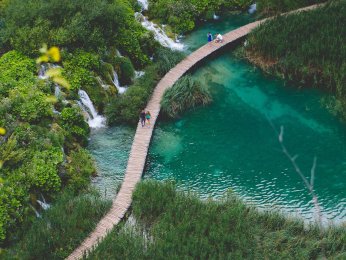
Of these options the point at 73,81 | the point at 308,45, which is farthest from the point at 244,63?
the point at 73,81

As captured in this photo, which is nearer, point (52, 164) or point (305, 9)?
point (52, 164)

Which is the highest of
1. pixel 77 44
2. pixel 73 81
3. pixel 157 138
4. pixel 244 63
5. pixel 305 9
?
pixel 305 9

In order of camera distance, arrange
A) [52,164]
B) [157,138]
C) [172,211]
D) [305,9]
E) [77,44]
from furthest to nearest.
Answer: [305,9], [77,44], [157,138], [52,164], [172,211]

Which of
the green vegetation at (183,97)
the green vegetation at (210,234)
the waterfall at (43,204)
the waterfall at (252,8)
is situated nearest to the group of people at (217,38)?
the waterfall at (252,8)

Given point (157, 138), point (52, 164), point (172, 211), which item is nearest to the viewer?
point (172, 211)

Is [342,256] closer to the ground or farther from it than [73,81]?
closer to the ground

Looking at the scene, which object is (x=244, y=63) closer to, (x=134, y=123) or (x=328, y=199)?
(x=134, y=123)

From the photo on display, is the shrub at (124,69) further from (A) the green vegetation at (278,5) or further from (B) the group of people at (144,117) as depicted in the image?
(A) the green vegetation at (278,5)

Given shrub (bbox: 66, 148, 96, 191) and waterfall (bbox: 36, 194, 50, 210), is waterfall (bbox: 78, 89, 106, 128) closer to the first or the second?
shrub (bbox: 66, 148, 96, 191)
